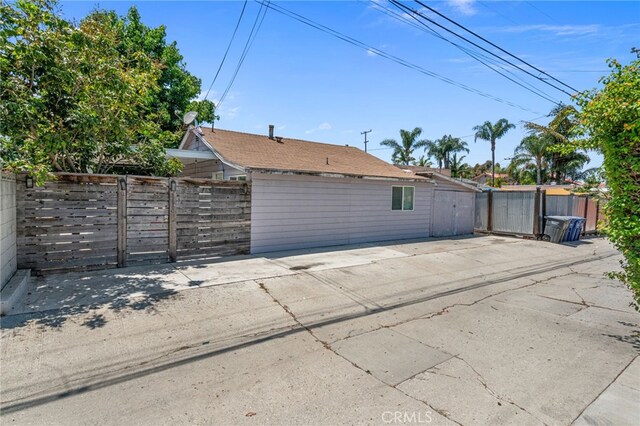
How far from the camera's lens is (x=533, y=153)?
116 ft

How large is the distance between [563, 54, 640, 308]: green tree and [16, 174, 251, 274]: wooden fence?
7.53 meters

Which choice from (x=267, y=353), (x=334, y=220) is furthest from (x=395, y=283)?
(x=334, y=220)

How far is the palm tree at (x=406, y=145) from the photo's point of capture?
3853cm

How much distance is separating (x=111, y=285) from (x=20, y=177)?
2652 millimetres

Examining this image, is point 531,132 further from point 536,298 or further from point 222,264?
point 222,264

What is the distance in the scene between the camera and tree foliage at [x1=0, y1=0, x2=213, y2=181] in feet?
18.2

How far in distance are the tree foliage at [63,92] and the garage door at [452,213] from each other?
1160 centimetres

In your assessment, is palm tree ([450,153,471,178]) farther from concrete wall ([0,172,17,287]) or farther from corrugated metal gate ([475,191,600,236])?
concrete wall ([0,172,17,287])

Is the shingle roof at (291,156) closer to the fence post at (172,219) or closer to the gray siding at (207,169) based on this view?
the gray siding at (207,169)

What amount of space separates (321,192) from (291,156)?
79.8 inches

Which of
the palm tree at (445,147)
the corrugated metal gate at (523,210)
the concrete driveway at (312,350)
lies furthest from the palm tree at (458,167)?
the concrete driveway at (312,350)

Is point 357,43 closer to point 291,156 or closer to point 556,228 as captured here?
point 291,156

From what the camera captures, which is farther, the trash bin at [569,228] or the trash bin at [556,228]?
the trash bin at [569,228]

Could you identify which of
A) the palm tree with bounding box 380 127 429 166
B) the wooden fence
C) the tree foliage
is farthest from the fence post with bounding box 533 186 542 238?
the palm tree with bounding box 380 127 429 166
